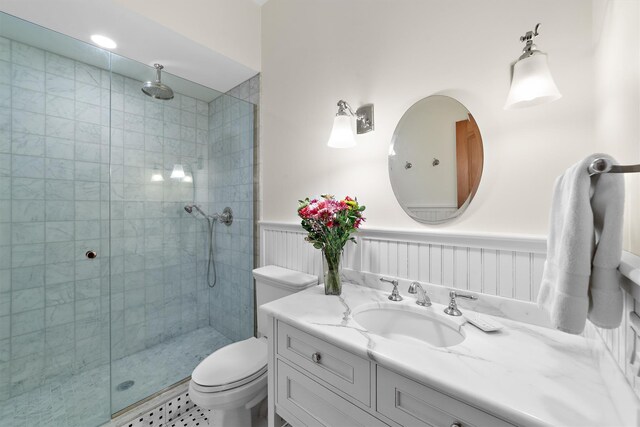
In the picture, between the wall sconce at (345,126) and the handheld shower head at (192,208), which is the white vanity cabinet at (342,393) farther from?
the handheld shower head at (192,208)

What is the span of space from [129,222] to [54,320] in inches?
30.6

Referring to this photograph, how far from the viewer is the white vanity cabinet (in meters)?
0.64

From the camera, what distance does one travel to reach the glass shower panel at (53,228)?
4.81 feet

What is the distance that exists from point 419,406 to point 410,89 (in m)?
1.25

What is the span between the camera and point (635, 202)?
0.56m

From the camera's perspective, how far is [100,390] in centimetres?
156

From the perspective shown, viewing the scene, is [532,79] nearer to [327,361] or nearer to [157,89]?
[327,361]

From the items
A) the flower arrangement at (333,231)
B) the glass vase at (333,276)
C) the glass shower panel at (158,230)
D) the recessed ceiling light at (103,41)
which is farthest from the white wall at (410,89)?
the recessed ceiling light at (103,41)

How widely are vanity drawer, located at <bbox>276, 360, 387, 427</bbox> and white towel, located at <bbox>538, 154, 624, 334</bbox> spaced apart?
0.58 m

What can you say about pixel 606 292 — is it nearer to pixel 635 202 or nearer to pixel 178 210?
pixel 635 202

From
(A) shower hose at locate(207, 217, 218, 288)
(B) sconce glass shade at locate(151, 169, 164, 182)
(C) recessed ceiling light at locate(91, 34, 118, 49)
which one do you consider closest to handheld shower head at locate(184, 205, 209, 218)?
(A) shower hose at locate(207, 217, 218, 288)

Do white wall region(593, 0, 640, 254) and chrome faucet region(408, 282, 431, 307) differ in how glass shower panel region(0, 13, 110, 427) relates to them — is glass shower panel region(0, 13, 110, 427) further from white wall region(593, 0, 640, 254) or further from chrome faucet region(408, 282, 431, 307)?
white wall region(593, 0, 640, 254)

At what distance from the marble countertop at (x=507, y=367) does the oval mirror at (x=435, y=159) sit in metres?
0.50

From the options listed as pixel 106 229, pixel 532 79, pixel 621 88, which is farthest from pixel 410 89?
pixel 106 229
